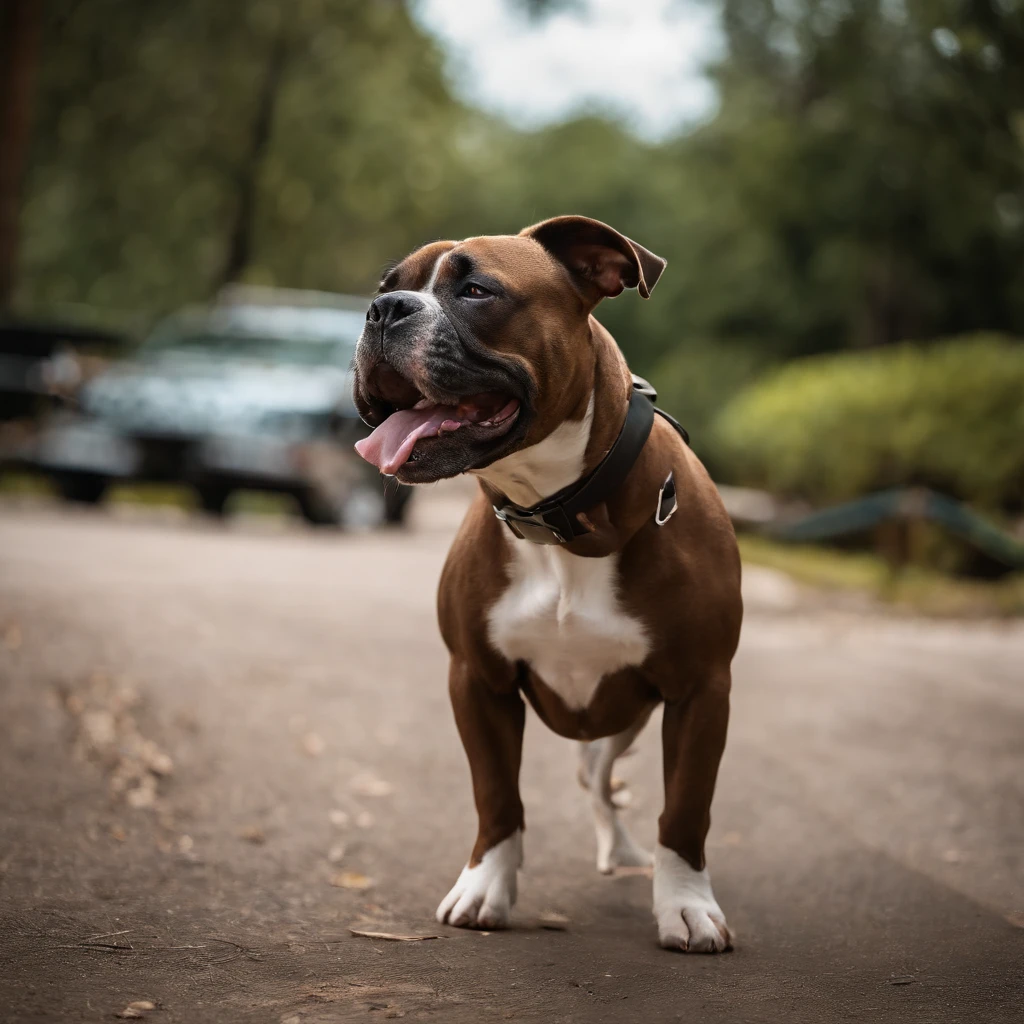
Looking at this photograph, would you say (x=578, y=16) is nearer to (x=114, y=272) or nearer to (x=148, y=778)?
(x=114, y=272)

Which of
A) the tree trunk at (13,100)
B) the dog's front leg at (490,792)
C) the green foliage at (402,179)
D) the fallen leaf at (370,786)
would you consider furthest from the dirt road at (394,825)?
the green foliage at (402,179)

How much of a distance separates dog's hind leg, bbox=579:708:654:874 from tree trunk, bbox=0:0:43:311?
578 inches

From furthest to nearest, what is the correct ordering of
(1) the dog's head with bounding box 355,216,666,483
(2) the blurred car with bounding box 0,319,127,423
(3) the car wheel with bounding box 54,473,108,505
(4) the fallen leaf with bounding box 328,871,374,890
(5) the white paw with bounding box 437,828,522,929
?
(2) the blurred car with bounding box 0,319,127,423, (3) the car wheel with bounding box 54,473,108,505, (4) the fallen leaf with bounding box 328,871,374,890, (5) the white paw with bounding box 437,828,522,929, (1) the dog's head with bounding box 355,216,666,483

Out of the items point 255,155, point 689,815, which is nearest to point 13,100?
point 255,155

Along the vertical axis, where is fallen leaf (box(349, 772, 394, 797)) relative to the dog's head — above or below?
below

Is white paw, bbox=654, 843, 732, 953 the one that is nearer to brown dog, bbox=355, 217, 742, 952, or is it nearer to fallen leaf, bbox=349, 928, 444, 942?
brown dog, bbox=355, 217, 742, 952

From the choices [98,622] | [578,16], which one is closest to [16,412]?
[98,622]

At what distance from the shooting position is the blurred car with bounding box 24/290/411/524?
1266 cm

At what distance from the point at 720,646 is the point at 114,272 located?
21.6 metres

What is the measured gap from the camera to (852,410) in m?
15.3

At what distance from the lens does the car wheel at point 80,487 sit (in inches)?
538

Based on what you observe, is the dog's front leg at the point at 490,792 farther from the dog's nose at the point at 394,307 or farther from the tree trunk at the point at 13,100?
the tree trunk at the point at 13,100

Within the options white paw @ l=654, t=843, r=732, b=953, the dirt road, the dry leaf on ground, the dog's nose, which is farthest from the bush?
the dog's nose

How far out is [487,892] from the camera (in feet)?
12.5
